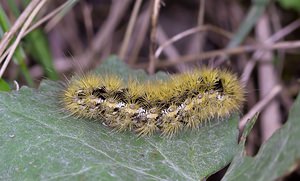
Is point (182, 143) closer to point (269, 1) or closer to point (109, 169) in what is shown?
point (109, 169)

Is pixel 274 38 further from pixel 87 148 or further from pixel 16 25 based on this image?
pixel 87 148

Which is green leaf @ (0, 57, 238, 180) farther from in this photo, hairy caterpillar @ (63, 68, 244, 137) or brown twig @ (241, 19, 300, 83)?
brown twig @ (241, 19, 300, 83)

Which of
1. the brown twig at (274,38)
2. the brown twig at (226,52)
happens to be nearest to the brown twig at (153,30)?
the brown twig at (226,52)

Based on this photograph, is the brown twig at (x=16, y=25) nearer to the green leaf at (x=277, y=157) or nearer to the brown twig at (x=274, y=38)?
the green leaf at (x=277, y=157)

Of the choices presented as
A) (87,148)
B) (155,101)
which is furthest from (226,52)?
(87,148)

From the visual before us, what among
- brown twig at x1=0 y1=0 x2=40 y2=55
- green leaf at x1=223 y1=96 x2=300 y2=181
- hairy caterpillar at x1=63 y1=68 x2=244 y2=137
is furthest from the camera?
brown twig at x1=0 y1=0 x2=40 y2=55

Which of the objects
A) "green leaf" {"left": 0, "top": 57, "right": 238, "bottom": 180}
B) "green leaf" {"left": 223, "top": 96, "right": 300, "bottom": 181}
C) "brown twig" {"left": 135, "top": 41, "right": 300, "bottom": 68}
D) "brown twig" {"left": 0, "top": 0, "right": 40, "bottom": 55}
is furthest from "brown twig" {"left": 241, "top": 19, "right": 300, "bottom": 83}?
"green leaf" {"left": 223, "top": 96, "right": 300, "bottom": 181}
